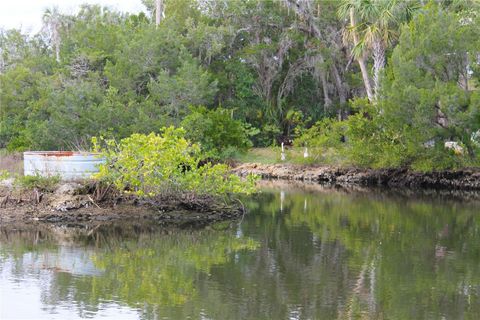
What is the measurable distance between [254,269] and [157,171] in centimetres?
598

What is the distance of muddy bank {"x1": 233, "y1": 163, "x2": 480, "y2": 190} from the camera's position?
107ft

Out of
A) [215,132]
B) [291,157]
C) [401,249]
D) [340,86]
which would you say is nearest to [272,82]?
[340,86]

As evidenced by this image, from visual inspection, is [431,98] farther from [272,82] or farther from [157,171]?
[272,82]

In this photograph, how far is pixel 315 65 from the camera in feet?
149

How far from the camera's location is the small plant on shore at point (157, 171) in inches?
786

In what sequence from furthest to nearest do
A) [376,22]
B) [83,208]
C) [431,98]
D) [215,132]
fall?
1. [215,132]
2. [376,22]
3. [431,98]
4. [83,208]

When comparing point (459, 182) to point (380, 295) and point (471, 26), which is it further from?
point (380, 295)

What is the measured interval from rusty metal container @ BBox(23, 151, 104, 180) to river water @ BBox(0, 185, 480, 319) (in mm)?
2059

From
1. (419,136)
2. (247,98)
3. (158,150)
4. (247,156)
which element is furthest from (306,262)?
(247,98)

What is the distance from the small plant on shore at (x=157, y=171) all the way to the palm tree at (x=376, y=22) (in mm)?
16627

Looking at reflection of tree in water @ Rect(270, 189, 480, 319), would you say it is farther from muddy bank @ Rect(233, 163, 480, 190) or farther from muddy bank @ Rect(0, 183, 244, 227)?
muddy bank @ Rect(233, 163, 480, 190)

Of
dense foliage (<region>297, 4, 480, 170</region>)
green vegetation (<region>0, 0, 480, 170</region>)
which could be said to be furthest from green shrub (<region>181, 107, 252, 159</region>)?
dense foliage (<region>297, 4, 480, 170</region>)

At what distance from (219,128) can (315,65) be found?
29.7ft

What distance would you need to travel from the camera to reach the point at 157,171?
20141mm
